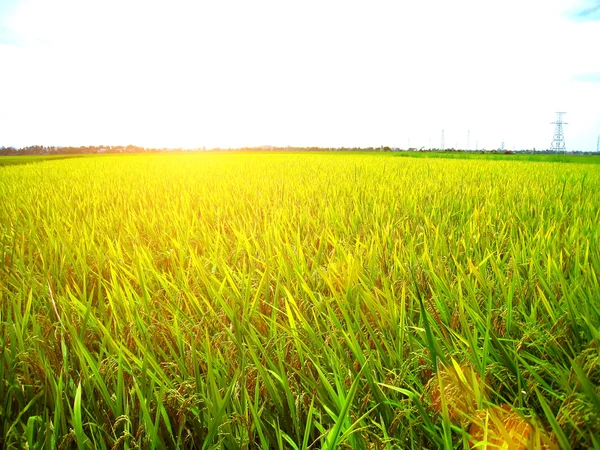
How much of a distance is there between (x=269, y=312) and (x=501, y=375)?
73 centimetres

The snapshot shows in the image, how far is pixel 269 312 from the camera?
4.46ft

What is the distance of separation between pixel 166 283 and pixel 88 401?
1.81 feet

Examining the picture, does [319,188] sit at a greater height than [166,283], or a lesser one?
greater

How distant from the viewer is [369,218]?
2.68 meters

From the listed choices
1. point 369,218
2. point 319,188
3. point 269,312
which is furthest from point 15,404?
point 319,188

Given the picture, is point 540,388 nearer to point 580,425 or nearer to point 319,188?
point 580,425

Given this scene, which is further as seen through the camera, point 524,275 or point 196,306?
point 524,275

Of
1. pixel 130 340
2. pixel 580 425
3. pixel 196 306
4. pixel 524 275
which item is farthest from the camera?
pixel 524 275

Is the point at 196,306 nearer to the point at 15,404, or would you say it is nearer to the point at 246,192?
the point at 15,404

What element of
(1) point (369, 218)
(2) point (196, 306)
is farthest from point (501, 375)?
(1) point (369, 218)

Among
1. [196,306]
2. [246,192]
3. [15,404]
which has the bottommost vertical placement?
[15,404]

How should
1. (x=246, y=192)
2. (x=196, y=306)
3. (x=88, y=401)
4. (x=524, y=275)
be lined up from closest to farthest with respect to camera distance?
(x=88, y=401) < (x=196, y=306) < (x=524, y=275) < (x=246, y=192)

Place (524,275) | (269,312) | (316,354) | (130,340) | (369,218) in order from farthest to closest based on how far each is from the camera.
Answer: (369,218) → (524,275) → (269,312) → (130,340) → (316,354)

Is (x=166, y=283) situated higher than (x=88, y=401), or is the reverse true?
(x=166, y=283)
